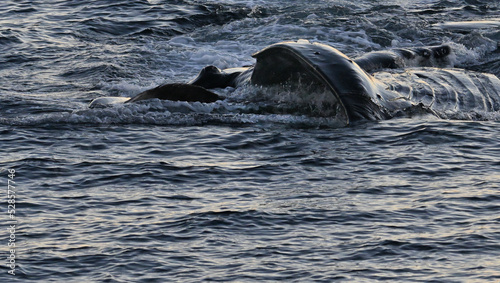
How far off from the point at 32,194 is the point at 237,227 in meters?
2.42

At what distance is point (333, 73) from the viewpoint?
1084 cm

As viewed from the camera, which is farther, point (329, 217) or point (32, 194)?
point (32, 194)

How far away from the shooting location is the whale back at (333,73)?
10.8 metres

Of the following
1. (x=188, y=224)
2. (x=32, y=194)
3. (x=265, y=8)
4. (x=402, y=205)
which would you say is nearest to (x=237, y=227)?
(x=188, y=224)

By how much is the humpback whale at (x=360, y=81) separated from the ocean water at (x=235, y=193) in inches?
9.8

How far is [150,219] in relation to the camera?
8023 mm

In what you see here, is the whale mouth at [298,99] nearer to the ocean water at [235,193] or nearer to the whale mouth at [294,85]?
the whale mouth at [294,85]

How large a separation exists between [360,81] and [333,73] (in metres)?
0.39

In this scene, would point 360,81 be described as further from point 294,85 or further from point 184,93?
point 184,93

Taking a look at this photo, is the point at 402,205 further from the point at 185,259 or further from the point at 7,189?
the point at 7,189

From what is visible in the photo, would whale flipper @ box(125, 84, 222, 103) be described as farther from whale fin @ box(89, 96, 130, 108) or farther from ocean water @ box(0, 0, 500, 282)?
whale fin @ box(89, 96, 130, 108)

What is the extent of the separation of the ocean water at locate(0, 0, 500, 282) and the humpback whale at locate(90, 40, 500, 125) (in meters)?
0.25

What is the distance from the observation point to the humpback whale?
35.9ft

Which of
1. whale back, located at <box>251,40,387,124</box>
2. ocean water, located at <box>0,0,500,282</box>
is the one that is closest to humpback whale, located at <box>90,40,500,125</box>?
whale back, located at <box>251,40,387,124</box>
